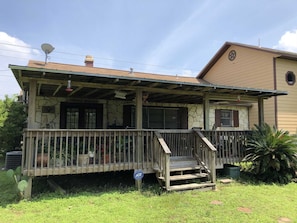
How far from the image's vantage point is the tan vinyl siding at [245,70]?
39.3 ft

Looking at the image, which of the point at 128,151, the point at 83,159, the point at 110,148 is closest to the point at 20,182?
the point at 83,159

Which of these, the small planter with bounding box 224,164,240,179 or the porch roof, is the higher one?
the porch roof

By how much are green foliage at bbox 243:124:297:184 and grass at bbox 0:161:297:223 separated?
587mm

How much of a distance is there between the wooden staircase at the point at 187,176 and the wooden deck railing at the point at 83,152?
0.68 metres

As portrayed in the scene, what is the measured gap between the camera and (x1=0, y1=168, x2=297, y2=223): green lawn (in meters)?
4.03

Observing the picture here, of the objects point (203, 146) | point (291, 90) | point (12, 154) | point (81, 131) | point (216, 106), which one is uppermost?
point (291, 90)

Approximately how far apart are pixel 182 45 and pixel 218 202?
1347cm

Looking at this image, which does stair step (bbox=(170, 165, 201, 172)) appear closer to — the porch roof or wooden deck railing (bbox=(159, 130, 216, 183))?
wooden deck railing (bbox=(159, 130, 216, 183))

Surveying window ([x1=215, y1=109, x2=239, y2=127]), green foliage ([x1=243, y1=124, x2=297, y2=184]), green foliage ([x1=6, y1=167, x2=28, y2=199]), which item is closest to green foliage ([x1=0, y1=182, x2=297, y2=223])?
green foliage ([x1=6, y1=167, x2=28, y2=199])

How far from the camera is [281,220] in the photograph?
13.2ft

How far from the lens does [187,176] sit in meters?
5.90

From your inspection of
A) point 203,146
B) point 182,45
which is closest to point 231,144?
point 203,146

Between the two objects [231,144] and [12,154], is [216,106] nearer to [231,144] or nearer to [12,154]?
[231,144]

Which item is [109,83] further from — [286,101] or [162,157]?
[286,101]
